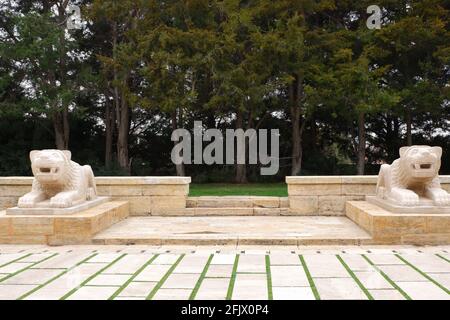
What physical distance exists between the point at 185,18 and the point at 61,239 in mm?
12689

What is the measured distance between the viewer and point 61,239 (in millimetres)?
6371

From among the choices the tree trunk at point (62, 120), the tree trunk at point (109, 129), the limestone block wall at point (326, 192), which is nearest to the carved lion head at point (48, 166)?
the limestone block wall at point (326, 192)

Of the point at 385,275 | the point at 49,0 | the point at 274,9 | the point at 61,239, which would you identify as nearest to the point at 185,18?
the point at 274,9

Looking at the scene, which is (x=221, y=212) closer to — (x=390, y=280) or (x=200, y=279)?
(x=200, y=279)

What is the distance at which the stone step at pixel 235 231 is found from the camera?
6207 mm

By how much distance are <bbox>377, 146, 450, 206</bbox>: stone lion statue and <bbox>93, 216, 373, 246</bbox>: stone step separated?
2.59 ft

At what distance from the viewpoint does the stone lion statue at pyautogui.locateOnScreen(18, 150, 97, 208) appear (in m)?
6.73

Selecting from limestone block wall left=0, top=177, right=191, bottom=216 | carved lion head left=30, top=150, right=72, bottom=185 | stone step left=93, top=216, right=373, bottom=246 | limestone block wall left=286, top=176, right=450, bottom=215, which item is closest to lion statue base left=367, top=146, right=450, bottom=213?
stone step left=93, top=216, right=373, bottom=246

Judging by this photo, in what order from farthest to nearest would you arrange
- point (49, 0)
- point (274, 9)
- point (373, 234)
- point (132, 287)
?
1. point (49, 0)
2. point (274, 9)
3. point (373, 234)
4. point (132, 287)

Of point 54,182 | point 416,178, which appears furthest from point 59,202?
point 416,178

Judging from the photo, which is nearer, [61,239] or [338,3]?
[61,239]

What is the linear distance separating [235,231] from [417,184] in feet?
9.34

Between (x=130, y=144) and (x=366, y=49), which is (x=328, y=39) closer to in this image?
(x=366, y=49)

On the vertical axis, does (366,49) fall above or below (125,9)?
below
